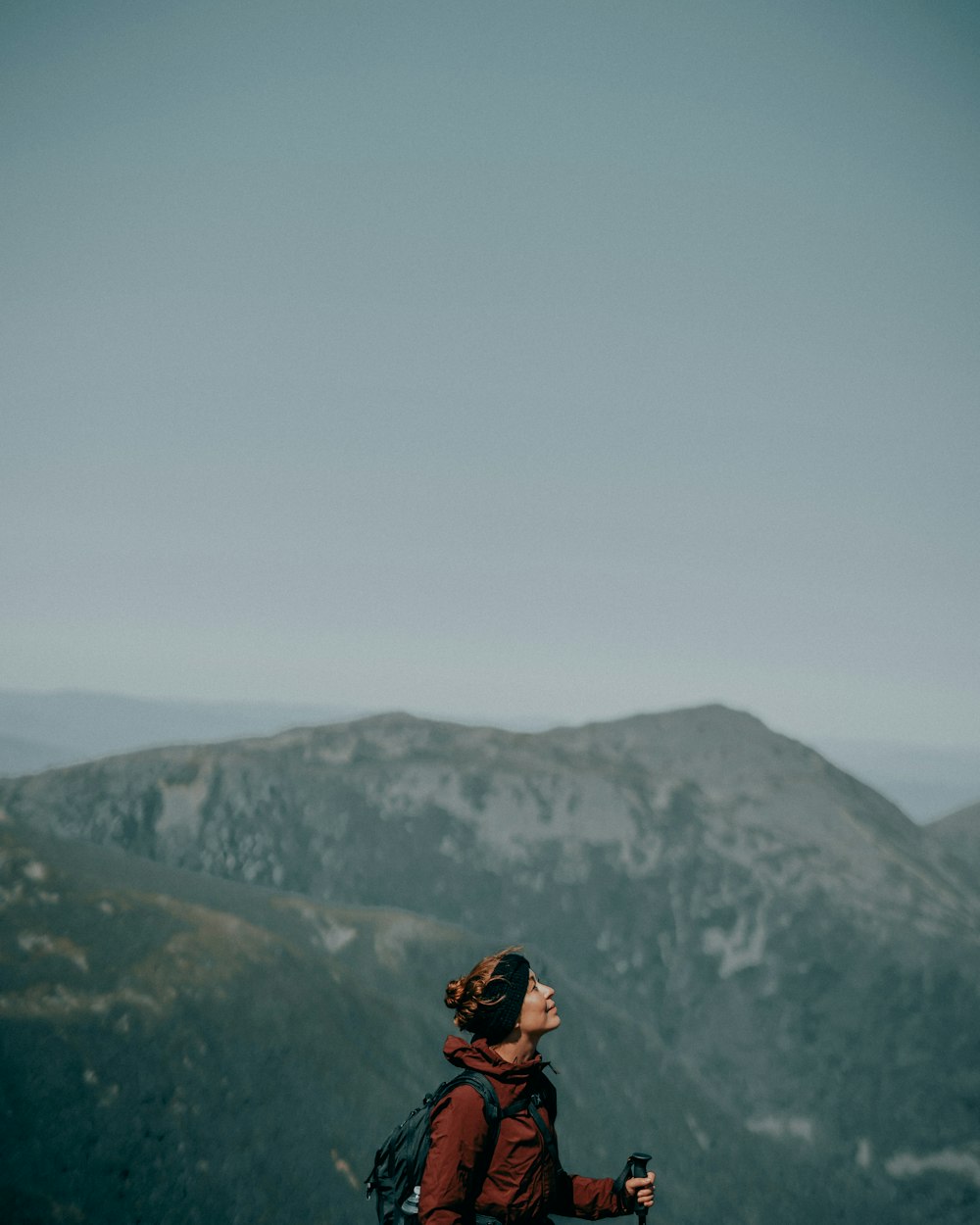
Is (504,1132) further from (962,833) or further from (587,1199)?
(962,833)

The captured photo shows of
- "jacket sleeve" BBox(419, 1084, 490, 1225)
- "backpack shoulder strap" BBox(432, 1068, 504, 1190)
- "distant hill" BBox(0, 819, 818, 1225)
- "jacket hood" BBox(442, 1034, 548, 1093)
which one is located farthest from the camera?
"distant hill" BBox(0, 819, 818, 1225)

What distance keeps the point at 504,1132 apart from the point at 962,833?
131748 millimetres

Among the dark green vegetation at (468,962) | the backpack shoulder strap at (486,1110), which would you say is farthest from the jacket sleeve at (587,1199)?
the dark green vegetation at (468,962)

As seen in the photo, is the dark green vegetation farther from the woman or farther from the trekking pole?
the woman

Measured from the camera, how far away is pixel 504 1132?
5262mm

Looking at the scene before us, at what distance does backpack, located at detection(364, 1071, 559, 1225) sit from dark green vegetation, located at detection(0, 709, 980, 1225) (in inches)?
813

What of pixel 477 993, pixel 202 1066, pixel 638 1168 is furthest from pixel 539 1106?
pixel 202 1066

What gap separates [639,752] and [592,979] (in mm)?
33551

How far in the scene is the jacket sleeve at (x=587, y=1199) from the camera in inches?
224

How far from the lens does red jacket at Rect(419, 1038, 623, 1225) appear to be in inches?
187

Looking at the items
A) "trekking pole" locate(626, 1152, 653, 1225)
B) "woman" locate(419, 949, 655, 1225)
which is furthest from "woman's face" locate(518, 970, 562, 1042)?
"trekking pole" locate(626, 1152, 653, 1225)

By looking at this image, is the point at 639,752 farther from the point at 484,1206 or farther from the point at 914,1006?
the point at 484,1206

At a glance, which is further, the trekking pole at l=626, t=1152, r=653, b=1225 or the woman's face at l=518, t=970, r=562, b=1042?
the trekking pole at l=626, t=1152, r=653, b=1225

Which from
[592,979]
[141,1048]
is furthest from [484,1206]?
[592,979]
